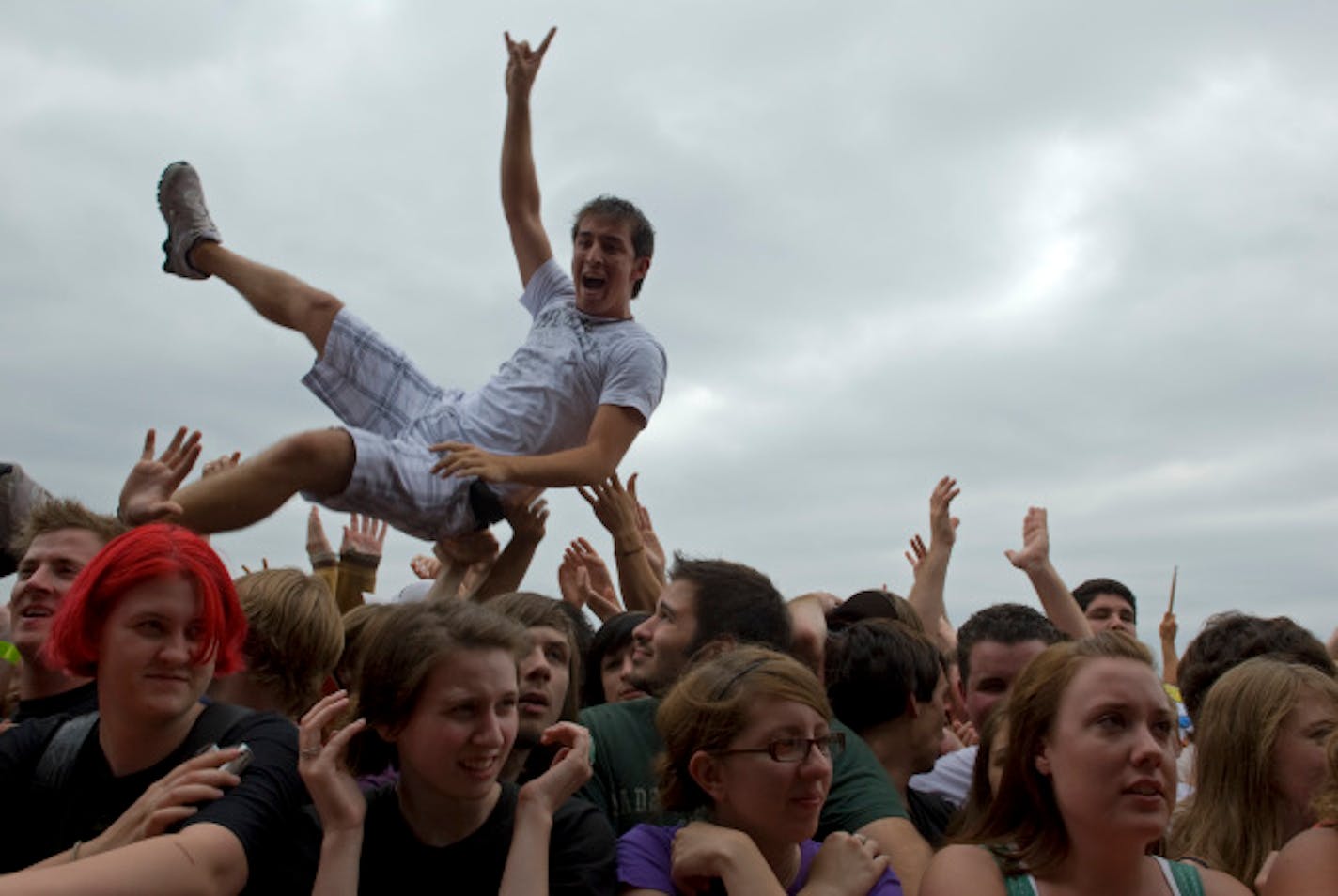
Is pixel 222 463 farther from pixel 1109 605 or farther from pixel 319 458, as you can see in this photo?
pixel 1109 605

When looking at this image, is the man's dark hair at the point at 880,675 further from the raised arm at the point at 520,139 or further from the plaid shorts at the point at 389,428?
the raised arm at the point at 520,139

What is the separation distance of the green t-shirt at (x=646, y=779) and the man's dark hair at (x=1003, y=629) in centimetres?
92

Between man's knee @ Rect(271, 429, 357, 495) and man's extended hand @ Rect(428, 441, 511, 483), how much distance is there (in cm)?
35

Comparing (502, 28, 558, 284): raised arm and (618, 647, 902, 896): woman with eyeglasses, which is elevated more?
(502, 28, 558, 284): raised arm

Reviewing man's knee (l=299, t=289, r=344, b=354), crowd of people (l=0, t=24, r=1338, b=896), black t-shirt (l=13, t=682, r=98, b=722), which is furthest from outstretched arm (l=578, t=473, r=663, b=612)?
black t-shirt (l=13, t=682, r=98, b=722)

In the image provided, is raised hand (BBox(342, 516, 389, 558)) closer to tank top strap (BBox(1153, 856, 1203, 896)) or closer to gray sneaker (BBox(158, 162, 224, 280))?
gray sneaker (BBox(158, 162, 224, 280))

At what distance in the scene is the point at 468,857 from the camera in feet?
8.50

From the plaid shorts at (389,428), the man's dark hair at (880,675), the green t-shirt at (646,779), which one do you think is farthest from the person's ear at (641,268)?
the green t-shirt at (646,779)

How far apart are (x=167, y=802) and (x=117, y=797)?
30 cm

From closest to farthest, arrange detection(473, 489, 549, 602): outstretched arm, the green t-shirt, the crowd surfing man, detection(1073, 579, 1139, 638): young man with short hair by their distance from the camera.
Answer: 1. the green t-shirt
2. the crowd surfing man
3. detection(473, 489, 549, 602): outstretched arm
4. detection(1073, 579, 1139, 638): young man with short hair

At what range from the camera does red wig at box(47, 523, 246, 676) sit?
2689mm

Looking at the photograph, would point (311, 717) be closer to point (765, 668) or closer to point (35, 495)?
point (765, 668)

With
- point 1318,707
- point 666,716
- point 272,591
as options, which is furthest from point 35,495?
point 1318,707

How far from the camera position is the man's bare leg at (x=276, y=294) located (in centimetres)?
533
